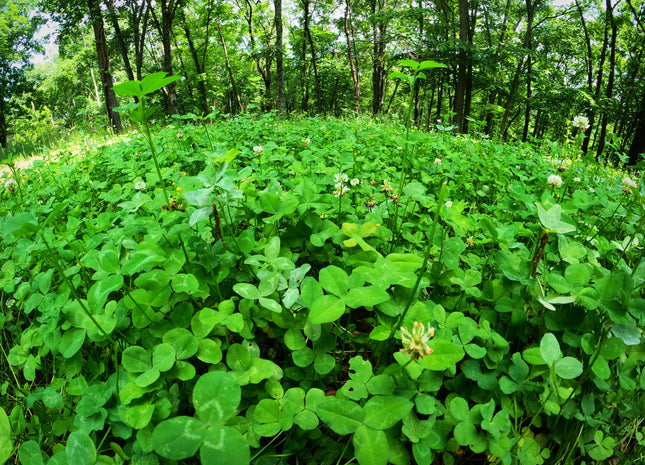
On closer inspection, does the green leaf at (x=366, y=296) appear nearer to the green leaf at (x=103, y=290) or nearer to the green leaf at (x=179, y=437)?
the green leaf at (x=179, y=437)

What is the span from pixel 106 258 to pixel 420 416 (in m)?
1.30

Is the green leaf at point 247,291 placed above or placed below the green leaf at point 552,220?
below

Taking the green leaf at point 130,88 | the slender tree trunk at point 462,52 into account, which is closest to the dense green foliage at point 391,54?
the slender tree trunk at point 462,52

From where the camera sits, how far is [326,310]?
948mm

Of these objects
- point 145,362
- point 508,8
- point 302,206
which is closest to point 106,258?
point 145,362

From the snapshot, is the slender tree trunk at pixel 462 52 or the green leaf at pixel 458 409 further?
the slender tree trunk at pixel 462 52

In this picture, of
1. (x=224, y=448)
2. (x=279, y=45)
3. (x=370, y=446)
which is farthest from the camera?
(x=279, y=45)

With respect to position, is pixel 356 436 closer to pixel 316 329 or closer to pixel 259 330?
pixel 316 329

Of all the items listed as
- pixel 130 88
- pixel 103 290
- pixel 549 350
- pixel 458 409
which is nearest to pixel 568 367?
pixel 549 350

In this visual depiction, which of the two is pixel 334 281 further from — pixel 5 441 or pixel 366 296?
pixel 5 441

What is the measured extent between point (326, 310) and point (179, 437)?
48 cm

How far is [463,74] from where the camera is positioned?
10438mm

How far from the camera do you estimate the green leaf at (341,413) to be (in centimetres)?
84

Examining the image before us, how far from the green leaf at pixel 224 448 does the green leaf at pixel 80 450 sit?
1.45 feet
